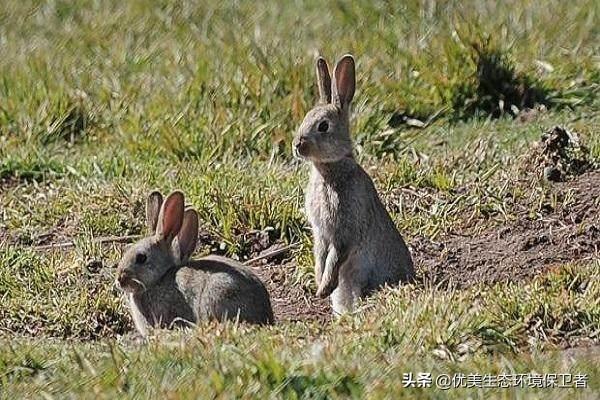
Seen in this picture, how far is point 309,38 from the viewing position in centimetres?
1131

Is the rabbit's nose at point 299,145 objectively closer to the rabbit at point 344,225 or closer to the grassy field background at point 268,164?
the rabbit at point 344,225

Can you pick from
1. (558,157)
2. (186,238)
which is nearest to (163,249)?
(186,238)

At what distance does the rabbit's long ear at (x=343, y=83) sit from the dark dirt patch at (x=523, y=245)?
0.89 meters

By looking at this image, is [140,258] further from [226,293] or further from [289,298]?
[289,298]

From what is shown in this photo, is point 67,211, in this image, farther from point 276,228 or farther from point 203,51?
point 203,51

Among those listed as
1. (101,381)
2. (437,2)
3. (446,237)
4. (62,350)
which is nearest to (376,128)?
(446,237)

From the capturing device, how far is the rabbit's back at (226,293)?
7.13m

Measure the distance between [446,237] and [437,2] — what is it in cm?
372

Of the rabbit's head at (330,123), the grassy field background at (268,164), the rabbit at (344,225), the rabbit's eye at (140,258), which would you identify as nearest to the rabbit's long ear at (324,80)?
the rabbit's head at (330,123)

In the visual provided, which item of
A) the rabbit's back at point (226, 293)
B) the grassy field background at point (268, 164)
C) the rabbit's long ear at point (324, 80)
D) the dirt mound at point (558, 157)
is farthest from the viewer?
the dirt mound at point (558, 157)

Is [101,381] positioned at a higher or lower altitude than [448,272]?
higher

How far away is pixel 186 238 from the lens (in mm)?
7641

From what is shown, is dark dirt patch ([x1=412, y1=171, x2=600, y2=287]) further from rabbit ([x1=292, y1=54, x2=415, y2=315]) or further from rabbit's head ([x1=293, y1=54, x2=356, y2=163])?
rabbit's head ([x1=293, y1=54, x2=356, y2=163])

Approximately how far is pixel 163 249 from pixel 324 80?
1.11m
